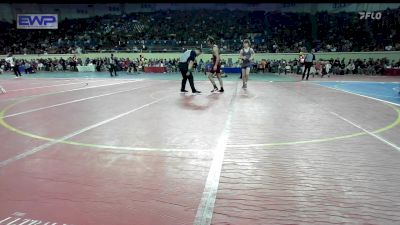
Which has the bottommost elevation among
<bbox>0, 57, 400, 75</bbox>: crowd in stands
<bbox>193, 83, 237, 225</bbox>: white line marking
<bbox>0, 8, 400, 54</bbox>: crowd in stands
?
<bbox>193, 83, 237, 225</bbox>: white line marking

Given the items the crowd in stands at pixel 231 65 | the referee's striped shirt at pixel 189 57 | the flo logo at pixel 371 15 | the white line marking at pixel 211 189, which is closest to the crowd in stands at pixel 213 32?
the flo logo at pixel 371 15

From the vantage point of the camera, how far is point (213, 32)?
35406 millimetres

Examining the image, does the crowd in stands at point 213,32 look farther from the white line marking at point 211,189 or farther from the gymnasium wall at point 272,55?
the white line marking at point 211,189

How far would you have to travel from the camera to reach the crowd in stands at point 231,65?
25905 mm

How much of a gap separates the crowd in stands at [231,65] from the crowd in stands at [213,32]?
227 centimetres

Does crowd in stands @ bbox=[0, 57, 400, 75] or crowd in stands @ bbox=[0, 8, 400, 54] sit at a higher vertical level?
crowd in stands @ bbox=[0, 8, 400, 54]

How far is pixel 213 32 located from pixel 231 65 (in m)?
8.07

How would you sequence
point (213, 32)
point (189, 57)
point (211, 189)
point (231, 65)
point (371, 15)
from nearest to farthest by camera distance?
point (211, 189) → point (189, 57) → point (231, 65) → point (371, 15) → point (213, 32)

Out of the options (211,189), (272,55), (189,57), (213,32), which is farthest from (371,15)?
(211,189)

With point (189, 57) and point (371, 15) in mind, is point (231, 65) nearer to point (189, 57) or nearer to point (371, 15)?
point (371, 15)

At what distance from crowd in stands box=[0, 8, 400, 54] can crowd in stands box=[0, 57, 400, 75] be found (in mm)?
2269

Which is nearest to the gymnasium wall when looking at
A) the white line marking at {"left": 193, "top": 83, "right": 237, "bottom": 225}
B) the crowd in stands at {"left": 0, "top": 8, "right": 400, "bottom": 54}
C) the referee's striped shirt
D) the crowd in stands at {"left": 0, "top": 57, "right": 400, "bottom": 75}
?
the crowd in stands at {"left": 0, "top": 57, "right": 400, "bottom": 75}

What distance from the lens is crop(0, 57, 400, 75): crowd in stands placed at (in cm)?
2590

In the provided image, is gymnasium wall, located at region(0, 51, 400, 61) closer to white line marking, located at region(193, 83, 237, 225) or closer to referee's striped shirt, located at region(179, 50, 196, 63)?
referee's striped shirt, located at region(179, 50, 196, 63)
